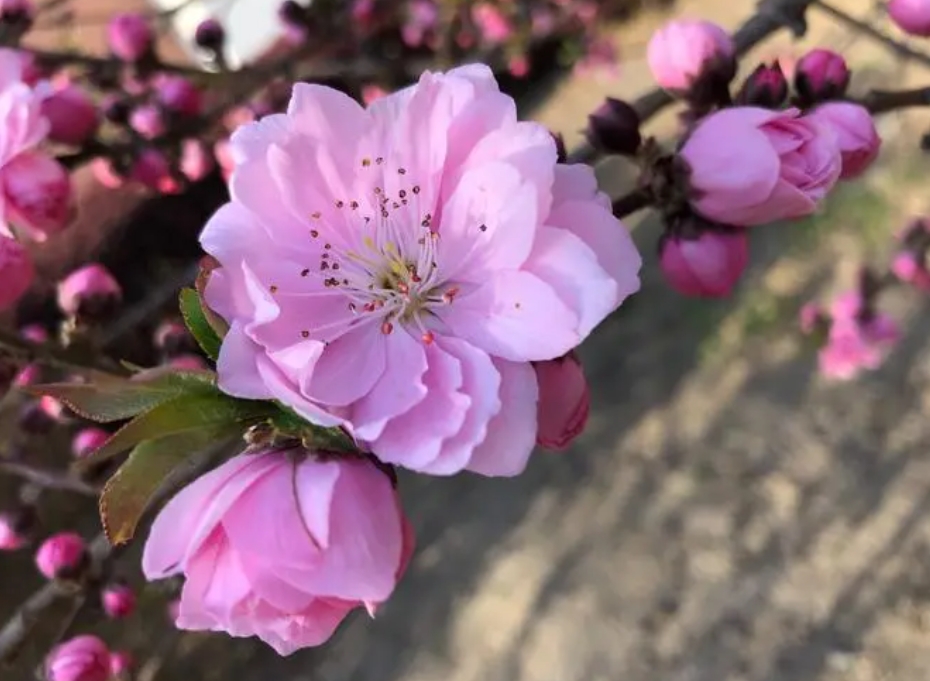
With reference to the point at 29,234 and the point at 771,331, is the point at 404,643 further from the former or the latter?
the point at 29,234

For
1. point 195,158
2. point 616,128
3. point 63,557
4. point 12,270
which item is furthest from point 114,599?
point 616,128

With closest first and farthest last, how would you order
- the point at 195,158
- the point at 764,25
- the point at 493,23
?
the point at 764,25 < the point at 195,158 < the point at 493,23

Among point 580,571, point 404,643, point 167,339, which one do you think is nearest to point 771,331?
point 580,571

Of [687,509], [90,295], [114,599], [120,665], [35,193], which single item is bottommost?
[687,509]

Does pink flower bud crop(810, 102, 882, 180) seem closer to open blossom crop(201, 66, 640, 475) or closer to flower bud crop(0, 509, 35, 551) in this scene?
open blossom crop(201, 66, 640, 475)

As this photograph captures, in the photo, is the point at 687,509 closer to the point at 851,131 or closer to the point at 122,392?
the point at 851,131

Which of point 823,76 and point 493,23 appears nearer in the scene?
point 823,76
